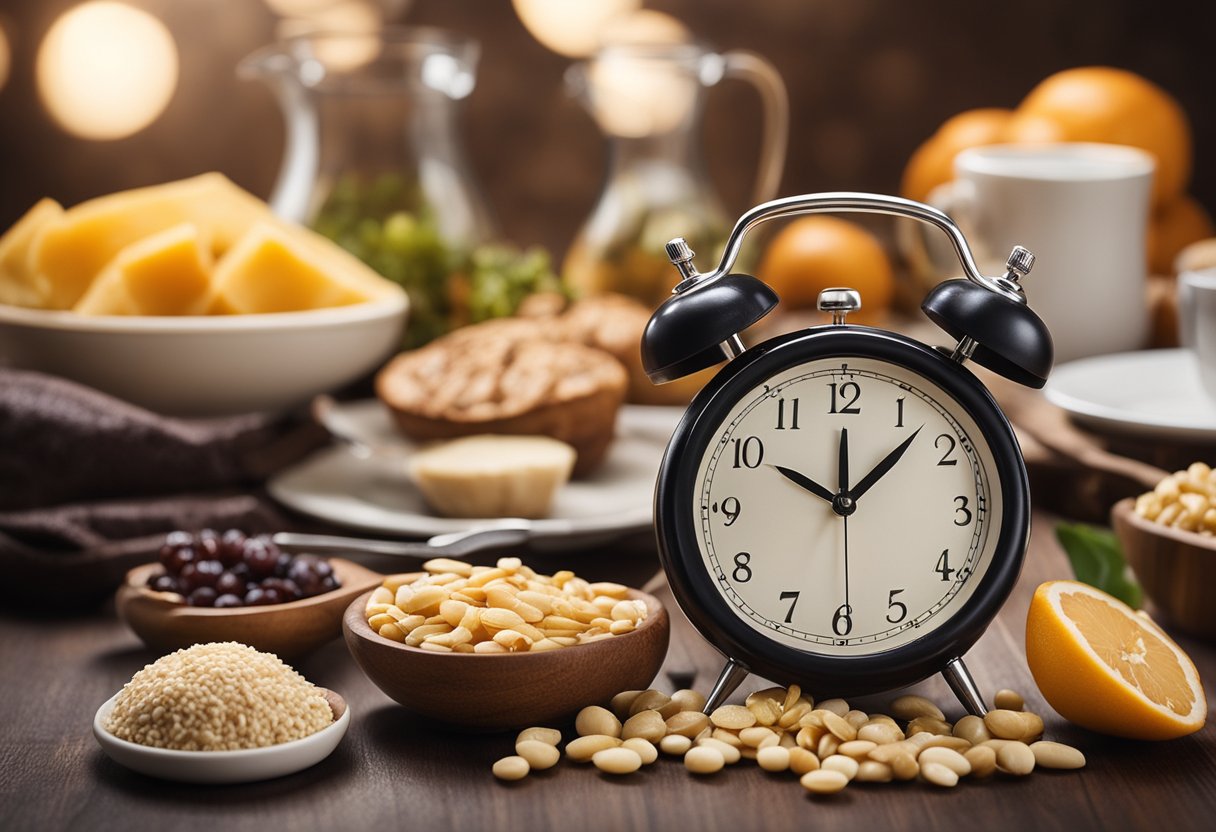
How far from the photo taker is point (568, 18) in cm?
220

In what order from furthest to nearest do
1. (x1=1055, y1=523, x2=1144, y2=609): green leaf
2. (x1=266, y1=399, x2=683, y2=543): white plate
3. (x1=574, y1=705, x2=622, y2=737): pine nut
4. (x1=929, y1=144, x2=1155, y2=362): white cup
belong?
1. (x1=929, y1=144, x2=1155, y2=362): white cup
2. (x1=266, y1=399, x2=683, y2=543): white plate
3. (x1=1055, y1=523, x2=1144, y2=609): green leaf
4. (x1=574, y1=705, x2=622, y2=737): pine nut

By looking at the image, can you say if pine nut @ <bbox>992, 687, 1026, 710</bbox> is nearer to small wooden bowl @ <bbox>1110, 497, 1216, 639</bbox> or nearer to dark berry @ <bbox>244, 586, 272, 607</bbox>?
small wooden bowl @ <bbox>1110, 497, 1216, 639</bbox>

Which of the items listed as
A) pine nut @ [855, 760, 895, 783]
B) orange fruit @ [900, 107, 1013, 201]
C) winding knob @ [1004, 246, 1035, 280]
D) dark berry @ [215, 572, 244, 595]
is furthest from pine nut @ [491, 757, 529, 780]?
orange fruit @ [900, 107, 1013, 201]

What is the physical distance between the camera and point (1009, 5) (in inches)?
85.6

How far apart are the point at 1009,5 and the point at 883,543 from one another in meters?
1.53

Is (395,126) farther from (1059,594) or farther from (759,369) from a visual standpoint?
(1059,594)

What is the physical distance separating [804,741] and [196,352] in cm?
81

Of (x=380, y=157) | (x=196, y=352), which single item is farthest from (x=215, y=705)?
(x=380, y=157)

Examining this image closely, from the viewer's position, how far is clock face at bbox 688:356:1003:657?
91cm

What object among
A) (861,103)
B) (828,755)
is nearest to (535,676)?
(828,755)

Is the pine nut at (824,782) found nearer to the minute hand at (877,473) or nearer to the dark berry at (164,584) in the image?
the minute hand at (877,473)

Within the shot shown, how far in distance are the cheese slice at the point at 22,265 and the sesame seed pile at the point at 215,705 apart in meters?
0.70

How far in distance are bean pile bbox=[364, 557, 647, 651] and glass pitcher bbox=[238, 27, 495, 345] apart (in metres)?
0.78

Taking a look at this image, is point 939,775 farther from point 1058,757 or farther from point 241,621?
point 241,621
